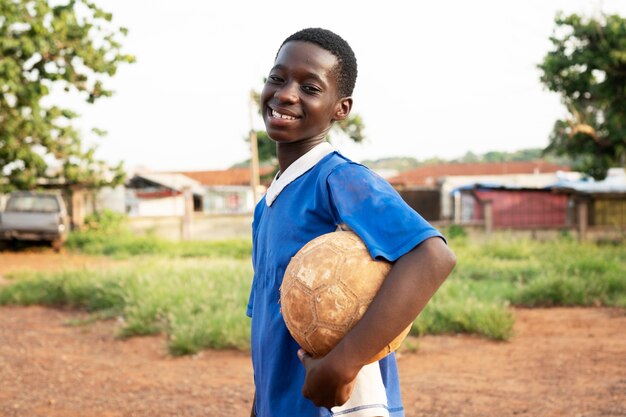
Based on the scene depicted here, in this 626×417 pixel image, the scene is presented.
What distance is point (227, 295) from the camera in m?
7.75

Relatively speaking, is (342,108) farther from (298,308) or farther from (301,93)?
(298,308)

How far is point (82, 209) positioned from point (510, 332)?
17.9 meters

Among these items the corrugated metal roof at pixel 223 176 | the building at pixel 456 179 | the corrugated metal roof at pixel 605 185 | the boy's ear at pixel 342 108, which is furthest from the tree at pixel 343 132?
the boy's ear at pixel 342 108

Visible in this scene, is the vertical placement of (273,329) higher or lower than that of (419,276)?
lower

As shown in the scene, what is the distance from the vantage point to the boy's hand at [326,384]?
1.38 metres

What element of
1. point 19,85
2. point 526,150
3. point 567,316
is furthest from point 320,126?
point 526,150

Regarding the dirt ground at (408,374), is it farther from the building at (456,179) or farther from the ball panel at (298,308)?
the building at (456,179)

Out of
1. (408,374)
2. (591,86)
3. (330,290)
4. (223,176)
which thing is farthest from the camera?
(223,176)

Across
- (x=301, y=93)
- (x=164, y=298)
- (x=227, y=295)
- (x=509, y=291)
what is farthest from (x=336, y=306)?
(x=509, y=291)

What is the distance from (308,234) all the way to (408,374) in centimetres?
423

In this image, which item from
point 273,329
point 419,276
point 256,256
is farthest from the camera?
point 256,256

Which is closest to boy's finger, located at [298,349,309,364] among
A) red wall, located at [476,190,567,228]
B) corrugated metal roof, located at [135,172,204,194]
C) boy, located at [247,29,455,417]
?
boy, located at [247,29,455,417]

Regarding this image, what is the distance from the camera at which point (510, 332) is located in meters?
6.72

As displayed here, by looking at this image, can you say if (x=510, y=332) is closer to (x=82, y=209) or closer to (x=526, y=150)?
(x=82, y=209)
